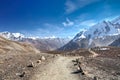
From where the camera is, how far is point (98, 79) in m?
29.8

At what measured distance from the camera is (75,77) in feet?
102

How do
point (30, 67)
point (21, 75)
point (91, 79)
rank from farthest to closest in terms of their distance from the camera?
point (30, 67) → point (21, 75) → point (91, 79)

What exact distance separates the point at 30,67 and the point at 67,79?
41.3ft

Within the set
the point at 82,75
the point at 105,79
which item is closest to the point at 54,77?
the point at 82,75

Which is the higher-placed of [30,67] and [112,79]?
[30,67]

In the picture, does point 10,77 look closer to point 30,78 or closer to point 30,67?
point 30,78

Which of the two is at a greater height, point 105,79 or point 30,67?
point 30,67

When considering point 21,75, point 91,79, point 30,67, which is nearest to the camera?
point 91,79

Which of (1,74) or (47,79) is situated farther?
(1,74)

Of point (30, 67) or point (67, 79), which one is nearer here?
point (67, 79)

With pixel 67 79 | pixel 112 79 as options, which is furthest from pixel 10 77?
pixel 112 79

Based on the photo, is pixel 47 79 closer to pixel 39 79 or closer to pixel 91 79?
pixel 39 79

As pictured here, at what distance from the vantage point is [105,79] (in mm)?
30109

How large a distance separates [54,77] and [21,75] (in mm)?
4697
